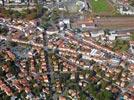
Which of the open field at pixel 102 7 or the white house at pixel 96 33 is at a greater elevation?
the open field at pixel 102 7

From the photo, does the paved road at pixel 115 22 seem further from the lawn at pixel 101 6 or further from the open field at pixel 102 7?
the lawn at pixel 101 6

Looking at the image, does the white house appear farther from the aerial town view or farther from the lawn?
the lawn

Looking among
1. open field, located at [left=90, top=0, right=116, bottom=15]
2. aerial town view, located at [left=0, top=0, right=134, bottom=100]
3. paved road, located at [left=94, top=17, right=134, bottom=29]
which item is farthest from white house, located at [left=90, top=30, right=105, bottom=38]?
open field, located at [left=90, top=0, right=116, bottom=15]

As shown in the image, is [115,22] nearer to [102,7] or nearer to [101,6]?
[102,7]

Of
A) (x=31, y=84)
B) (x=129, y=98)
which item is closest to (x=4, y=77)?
(x=31, y=84)

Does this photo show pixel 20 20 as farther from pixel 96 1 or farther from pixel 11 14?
pixel 96 1

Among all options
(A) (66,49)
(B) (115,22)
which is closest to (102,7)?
(B) (115,22)

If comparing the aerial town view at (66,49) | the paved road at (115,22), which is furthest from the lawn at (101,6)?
the paved road at (115,22)

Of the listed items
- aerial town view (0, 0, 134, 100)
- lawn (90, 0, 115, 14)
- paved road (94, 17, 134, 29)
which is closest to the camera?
aerial town view (0, 0, 134, 100)

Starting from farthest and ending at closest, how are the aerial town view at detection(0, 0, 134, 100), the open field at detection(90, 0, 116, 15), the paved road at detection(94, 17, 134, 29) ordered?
1. the open field at detection(90, 0, 116, 15)
2. the paved road at detection(94, 17, 134, 29)
3. the aerial town view at detection(0, 0, 134, 100)
